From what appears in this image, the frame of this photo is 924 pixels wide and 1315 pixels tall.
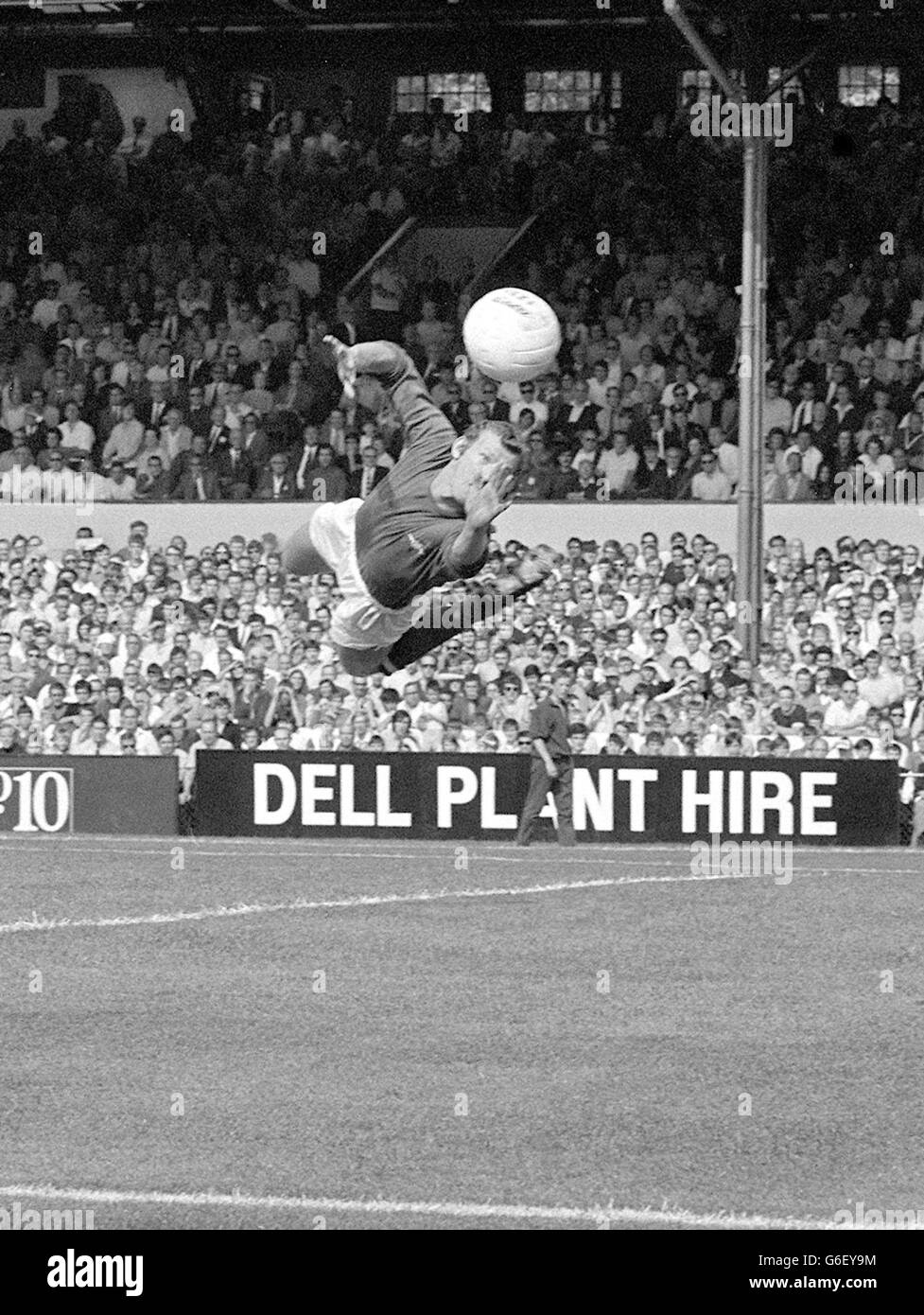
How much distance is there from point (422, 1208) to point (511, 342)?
775 cm

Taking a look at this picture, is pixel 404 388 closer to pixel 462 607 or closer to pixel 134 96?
pixel 462 607

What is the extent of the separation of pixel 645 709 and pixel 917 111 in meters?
11.7

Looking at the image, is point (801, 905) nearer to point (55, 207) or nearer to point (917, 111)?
point (917, 111)

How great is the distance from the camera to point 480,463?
849cm

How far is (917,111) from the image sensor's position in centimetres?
3369

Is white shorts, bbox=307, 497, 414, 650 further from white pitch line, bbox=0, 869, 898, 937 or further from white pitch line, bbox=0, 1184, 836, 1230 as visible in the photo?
white pitch line, bbox=0, 869, 898, 937

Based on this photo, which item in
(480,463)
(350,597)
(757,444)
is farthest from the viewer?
(757,444)

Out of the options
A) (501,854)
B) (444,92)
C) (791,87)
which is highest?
(444,92)

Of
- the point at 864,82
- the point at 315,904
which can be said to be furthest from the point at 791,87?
the point at 315,904

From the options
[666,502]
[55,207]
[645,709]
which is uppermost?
[55,207]

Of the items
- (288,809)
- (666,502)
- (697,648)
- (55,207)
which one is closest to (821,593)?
(697,648)

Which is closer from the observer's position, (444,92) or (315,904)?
(315,904)

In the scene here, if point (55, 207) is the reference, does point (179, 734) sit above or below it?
below
